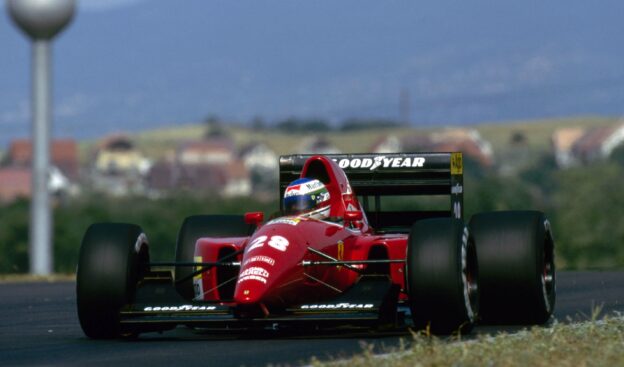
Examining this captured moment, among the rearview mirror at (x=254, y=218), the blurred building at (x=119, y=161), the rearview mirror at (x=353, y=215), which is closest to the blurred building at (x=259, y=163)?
the blurred building at (x=119, y=161)

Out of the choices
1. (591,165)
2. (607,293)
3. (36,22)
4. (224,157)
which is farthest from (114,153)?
(607,293)

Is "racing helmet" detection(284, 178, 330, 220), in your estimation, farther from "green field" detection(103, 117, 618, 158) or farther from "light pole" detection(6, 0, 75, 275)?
"green field" detection(103, 117, 618, 158)

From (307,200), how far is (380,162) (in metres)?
2.83

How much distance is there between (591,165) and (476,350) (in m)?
62.8

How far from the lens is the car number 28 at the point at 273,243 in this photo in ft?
40.5

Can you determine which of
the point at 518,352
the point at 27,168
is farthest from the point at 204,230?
the point at 27,168

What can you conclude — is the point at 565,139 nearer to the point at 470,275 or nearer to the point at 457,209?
the point at 457,209

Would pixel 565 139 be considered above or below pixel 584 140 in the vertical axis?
below

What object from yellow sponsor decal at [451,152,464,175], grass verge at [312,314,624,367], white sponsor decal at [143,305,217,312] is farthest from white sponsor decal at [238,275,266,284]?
yellow sponsor decal at [451,152,464,175]

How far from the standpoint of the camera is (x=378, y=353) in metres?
10.7

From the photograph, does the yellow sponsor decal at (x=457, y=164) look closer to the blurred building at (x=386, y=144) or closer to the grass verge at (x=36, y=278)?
the grass verge at (x=36, y=278)

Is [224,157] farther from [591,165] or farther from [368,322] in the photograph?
[368,322]

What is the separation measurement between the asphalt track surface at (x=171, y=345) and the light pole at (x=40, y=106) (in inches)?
508

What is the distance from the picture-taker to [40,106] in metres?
29.2
